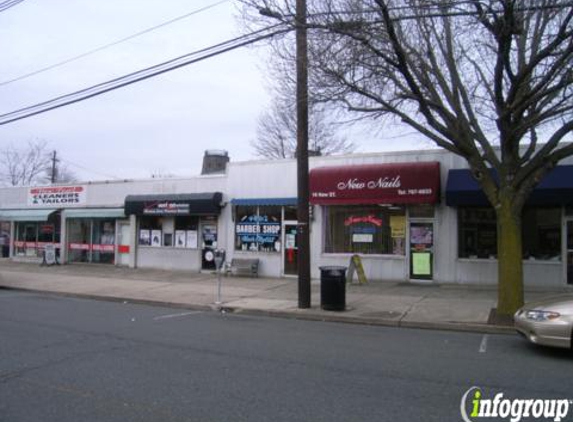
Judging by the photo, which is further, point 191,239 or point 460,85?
point 191,239

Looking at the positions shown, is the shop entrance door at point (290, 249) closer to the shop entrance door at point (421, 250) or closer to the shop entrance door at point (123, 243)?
the shop entrance door at point (421, 250)

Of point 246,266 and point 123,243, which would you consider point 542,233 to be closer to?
point 246,266

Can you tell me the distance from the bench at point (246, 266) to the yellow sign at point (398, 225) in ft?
17.0

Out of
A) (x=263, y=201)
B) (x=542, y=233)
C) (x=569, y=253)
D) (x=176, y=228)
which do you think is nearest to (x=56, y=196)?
(x=176, y=228)

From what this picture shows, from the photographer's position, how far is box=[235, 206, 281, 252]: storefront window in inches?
788

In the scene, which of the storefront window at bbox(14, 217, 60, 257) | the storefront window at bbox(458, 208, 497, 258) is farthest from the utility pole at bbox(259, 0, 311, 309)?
the storefront window at bbox(14, 217, 60, 257)

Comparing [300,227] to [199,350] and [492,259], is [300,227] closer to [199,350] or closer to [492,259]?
[199,350]

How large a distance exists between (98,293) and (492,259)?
1193 cm

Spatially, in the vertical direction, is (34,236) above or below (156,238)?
above

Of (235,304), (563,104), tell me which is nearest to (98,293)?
(235,304)

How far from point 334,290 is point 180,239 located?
10.9 metres

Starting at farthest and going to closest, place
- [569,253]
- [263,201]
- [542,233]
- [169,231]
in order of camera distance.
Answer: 1. [169,231]
2. [263,201]
3. [542,233]
4. [569,253]

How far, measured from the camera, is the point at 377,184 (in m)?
17.4

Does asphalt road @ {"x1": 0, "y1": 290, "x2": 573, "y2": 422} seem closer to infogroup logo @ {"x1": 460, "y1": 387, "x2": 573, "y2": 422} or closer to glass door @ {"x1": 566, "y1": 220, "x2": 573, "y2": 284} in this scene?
infogroup logo @ {"x1": 460, "y1": 387, "x2": 573, "y2": 422}
